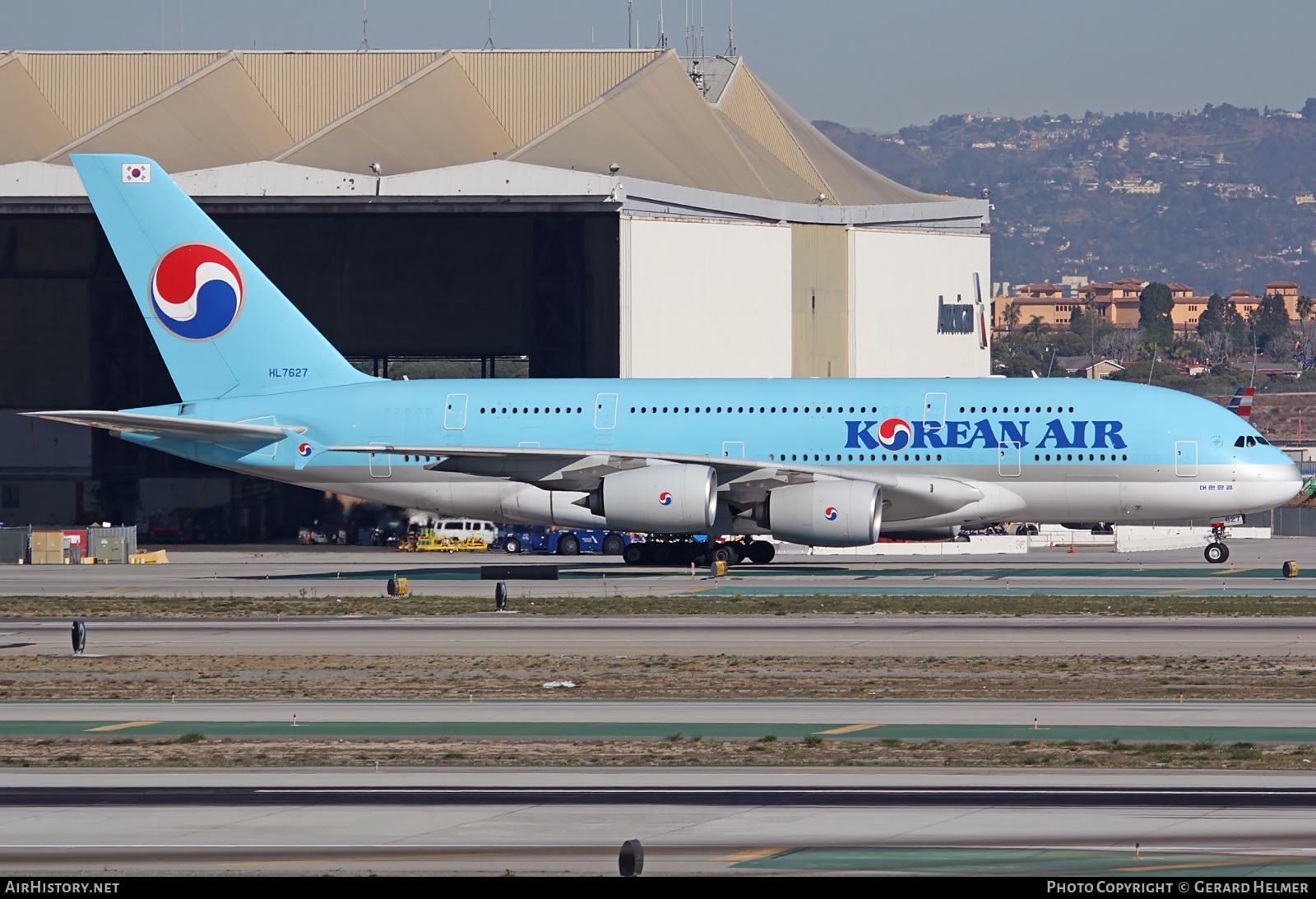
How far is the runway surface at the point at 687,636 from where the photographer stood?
29.0m

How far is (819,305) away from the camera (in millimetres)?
77688

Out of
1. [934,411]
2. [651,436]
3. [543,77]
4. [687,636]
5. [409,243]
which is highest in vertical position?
[543,77]

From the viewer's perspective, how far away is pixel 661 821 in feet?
50.2

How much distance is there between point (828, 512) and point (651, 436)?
6503 mm

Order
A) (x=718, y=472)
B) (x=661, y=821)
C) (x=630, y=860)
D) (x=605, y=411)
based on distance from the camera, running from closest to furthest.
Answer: (x=630, y=860) → (x=661, y=821) → (x=718, y=472) → (x=605, y=411)

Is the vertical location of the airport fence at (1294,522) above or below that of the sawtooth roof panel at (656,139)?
below

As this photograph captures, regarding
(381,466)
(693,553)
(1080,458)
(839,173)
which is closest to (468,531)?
(381,466)

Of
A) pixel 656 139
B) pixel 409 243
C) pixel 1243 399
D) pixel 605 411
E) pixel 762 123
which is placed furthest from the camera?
pixel 762 123

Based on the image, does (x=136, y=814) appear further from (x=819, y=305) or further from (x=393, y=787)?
(x=819, y=305)

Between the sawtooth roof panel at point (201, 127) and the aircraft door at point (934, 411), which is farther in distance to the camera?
the sawtooth roof panel at point (201, 127)

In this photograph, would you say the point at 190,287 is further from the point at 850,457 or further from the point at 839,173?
the point at 839,173

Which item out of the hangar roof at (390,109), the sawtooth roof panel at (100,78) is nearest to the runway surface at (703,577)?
the hangar roof at (390,109)

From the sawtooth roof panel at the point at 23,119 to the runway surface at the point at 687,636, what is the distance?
38921 millimetres

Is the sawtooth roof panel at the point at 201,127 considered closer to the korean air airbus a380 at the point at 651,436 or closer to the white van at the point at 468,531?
the white van at the point at 468,531
